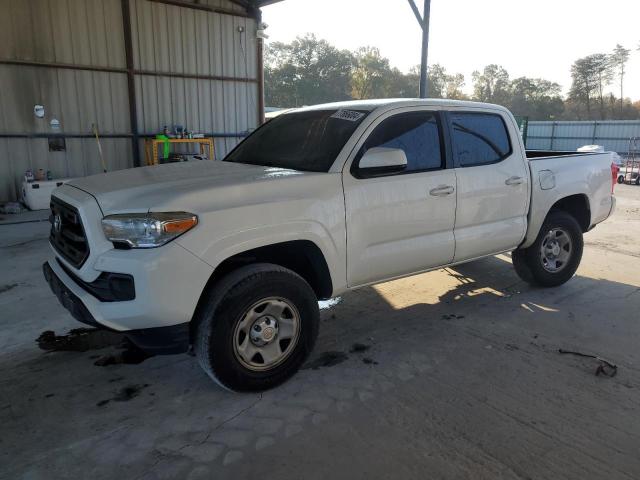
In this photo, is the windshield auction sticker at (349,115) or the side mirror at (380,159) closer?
the side mirror at (380,159)

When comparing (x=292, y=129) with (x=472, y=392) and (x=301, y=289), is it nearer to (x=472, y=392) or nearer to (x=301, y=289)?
(x=301, y=289)

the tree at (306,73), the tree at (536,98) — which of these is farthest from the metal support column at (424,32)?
the tree at (536,98)

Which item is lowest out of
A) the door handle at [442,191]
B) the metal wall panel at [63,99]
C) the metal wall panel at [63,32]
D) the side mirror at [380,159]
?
the door handle at [442,191]

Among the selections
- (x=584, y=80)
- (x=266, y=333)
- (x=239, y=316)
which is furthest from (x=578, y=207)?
(x=584, y=80)

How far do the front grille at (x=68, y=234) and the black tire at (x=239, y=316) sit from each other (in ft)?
2.65

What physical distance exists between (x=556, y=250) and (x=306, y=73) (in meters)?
61.5

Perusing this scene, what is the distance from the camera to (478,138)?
435 centimetres

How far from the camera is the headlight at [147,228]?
2.71 metres

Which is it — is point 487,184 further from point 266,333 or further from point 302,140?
point 266,333

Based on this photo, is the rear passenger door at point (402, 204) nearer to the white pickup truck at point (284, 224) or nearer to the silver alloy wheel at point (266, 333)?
the white pickup truck at point (284, 224)

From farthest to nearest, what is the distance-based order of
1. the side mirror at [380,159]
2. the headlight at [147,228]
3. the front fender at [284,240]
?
the side mirror at [380,159]
the front fender at [284,240]
the headlight at [147,228]

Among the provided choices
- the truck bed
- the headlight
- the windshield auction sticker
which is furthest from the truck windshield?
the truck bed

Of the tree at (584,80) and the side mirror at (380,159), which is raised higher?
the tree at (584,80)

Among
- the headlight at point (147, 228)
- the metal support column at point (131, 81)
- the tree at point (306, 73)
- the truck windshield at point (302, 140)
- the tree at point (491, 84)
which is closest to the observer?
the headlight at point (147, 228)
